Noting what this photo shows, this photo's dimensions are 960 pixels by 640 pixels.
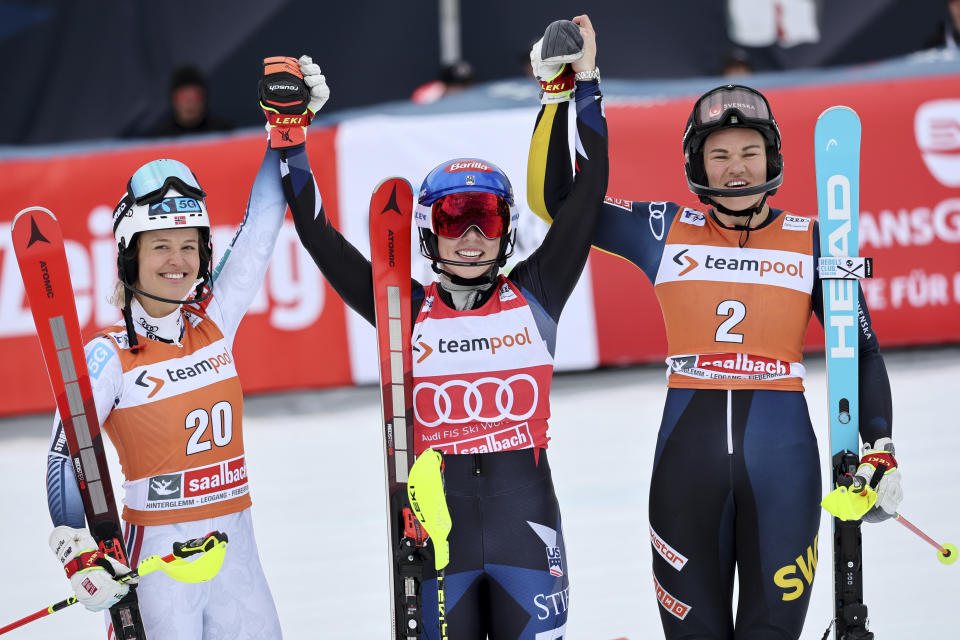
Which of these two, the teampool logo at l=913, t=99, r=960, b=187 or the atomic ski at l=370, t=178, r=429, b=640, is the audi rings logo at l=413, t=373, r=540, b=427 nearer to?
the atomic ski at l=370, t=178, r=429, b=640

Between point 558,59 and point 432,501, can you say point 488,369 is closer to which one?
point 432,501

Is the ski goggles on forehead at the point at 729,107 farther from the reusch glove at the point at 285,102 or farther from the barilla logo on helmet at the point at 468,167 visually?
the reusch glove at the point at 285,102

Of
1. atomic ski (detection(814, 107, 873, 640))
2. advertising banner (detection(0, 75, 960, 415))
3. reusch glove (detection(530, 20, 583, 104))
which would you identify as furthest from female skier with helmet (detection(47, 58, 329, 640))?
advertising banner (detection(0, 75, 960, 415))

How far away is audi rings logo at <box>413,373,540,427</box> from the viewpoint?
3215 mm

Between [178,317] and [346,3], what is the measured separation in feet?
29.2

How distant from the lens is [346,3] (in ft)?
37.9

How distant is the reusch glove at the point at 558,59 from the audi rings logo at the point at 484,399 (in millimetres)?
917

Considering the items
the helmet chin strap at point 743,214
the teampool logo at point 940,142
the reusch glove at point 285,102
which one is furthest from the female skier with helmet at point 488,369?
the teampool logo at point 940,142

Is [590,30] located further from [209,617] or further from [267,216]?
[209,617]

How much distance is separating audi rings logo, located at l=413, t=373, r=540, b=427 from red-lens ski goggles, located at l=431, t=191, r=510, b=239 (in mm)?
425

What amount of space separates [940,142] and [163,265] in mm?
6768

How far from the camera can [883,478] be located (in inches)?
124

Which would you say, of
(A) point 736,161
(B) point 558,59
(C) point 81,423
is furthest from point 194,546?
(A) point 736,161

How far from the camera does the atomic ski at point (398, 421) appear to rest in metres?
3.14
